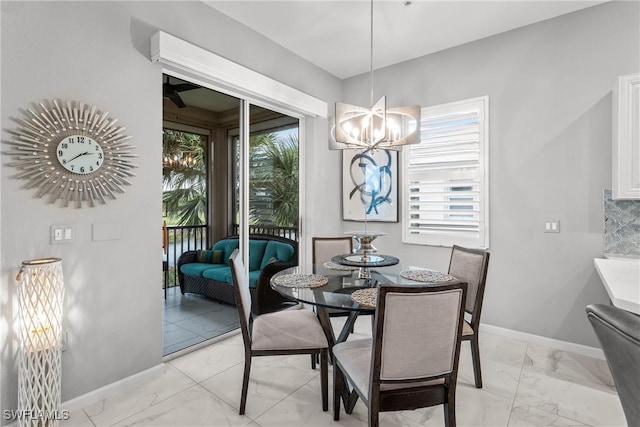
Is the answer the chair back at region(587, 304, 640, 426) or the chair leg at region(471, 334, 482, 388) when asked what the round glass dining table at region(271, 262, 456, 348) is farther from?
the chair back at region(587, 304, 640, 426)

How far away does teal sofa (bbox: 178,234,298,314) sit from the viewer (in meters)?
2.99

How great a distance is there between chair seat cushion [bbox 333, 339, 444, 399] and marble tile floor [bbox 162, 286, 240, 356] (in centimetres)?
162

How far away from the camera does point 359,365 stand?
1.67 m

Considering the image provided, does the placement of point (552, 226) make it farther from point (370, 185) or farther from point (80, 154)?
point (80, 154)

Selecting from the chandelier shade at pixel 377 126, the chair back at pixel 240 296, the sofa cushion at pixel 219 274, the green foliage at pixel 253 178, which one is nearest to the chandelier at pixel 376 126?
the chandelier shade at pixel 377 126

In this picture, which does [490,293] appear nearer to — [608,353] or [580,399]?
[580,399]

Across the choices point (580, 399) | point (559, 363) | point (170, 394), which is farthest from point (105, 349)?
point (559, 363)

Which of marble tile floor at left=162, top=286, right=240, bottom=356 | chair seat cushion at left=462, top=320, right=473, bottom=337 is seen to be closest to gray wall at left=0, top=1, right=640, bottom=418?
marble tile floor at left=162, top=286, right=240, bottom=356

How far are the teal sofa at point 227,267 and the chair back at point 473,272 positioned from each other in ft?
5.79

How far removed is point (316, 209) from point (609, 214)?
2.69 metres

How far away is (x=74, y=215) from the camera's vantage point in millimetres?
2035

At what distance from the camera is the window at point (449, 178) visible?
3281 mm

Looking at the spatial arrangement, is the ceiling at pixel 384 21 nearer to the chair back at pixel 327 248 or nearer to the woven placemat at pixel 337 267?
the chair back at pixel 327 248

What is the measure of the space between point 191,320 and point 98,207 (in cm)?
143
